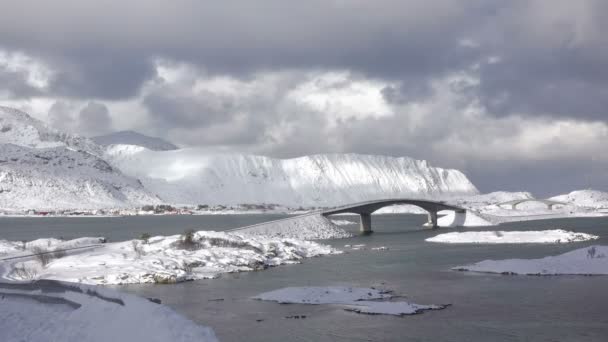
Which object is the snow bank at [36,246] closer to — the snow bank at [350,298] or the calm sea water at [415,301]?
the calm sea water at [415,301]

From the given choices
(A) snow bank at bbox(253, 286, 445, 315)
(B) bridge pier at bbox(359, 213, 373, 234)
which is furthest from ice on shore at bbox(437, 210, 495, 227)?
(A) snow bank at bbox(253, 286, 445, 315)

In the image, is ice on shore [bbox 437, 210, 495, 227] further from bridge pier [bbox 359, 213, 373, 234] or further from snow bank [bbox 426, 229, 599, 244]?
snow bank [bbox 426, 229, 599, 244]

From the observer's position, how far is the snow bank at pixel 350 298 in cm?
3062

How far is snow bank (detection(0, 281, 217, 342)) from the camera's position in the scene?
66.2 feet

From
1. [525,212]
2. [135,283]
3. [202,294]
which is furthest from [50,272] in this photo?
[525,212]

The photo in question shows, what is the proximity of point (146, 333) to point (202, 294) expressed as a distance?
17691 mm

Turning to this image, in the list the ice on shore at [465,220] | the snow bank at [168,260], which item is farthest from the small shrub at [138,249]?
the ice on shore at [465,220]

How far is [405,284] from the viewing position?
40125 millimetres

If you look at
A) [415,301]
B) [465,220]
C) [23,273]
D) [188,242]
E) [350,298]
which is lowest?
[415,301]

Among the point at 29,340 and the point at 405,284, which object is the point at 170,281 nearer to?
the point at 405,284

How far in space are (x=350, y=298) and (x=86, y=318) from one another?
14.3 m

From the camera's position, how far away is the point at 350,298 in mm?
34219

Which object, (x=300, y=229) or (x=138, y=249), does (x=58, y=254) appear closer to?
(x=138, y=249)

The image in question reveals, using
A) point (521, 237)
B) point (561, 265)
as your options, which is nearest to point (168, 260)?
point (561, 265)
